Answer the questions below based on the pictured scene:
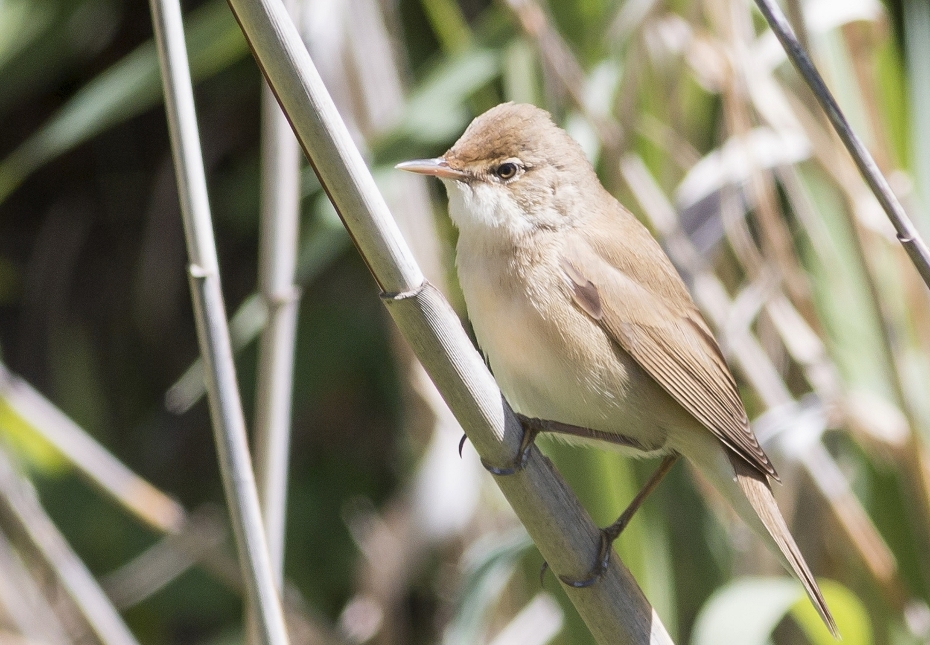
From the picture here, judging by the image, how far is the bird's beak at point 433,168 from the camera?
187cm

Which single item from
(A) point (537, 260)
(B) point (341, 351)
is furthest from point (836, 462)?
(B) point (341, 351)

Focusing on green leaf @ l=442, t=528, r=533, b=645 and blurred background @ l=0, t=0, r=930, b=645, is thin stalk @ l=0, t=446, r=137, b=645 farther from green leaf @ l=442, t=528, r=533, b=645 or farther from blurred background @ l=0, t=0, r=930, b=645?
green leaf @ l=442, t=528, r=533, b=645

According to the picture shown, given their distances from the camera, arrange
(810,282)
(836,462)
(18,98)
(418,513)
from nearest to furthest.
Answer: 1. (810,282)
2. (836,462)
3. (418,513)
4. (18,98)

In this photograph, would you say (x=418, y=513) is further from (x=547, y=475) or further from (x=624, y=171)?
(x=547, y=475)

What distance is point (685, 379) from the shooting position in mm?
2027

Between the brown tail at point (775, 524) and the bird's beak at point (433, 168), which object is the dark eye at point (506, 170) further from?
the brown tail at point (775, 524)

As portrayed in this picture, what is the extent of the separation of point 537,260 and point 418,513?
1.37m

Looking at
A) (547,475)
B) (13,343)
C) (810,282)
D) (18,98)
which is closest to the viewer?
(547,475)

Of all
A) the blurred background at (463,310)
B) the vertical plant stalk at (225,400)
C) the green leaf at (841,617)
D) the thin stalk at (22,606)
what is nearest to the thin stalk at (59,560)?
the blurred background at (463,310)

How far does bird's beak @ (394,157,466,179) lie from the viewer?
73.7 inches

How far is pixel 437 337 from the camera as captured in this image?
46.7 inches

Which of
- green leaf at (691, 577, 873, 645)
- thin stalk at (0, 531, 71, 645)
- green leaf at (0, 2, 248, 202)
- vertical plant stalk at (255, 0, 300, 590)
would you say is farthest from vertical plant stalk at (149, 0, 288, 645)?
thin stalk at (0, 531, 71, 645)

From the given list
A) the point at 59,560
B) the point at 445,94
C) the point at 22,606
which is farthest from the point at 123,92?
the point at 22,606

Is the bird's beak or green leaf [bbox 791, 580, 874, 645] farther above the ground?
the bird's beak
